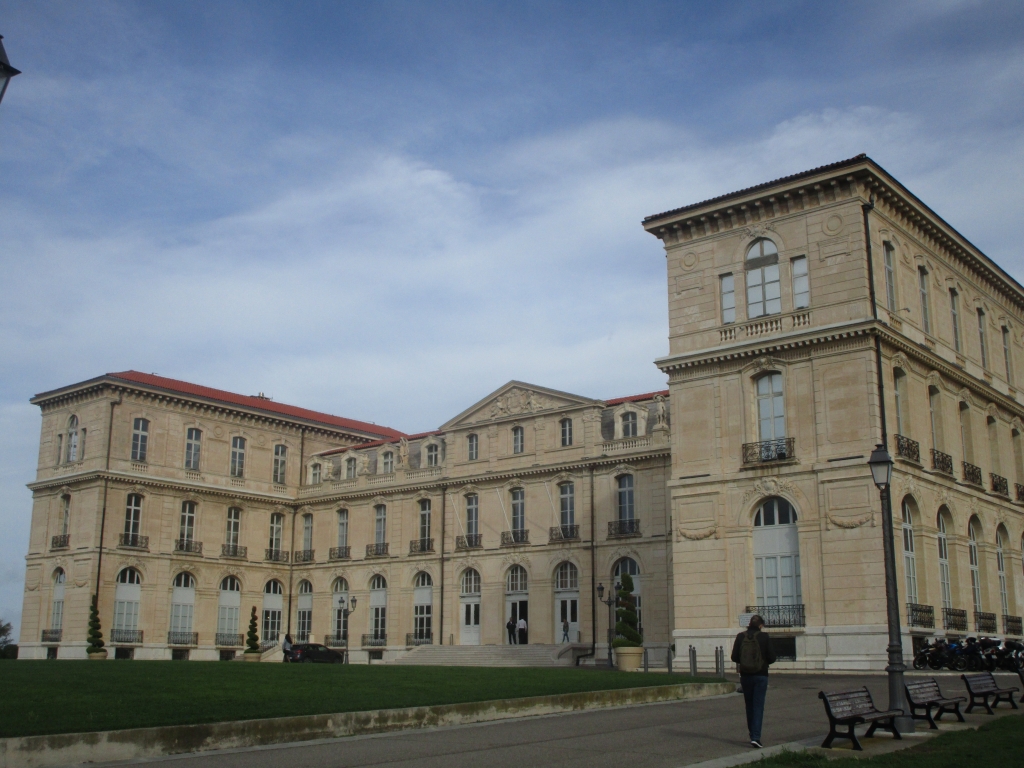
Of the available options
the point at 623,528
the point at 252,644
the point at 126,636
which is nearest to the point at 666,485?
the point at 623,528

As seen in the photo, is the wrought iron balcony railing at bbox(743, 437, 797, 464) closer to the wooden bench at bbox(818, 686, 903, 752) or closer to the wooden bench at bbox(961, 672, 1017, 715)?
the wooden bench at bbox(961, 672, 1017, 715)

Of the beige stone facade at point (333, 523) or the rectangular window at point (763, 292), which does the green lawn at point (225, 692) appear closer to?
the rectangular window at point (763, 292)

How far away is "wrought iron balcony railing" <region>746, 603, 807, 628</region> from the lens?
31031 mm

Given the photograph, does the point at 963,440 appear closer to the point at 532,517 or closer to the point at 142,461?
the point at 532,517

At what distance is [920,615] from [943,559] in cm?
349

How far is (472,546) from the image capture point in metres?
49.7

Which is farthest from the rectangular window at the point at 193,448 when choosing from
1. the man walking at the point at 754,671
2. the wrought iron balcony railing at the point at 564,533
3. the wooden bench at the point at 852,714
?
the wooden bench at the point at 852,714

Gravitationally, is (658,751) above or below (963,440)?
below

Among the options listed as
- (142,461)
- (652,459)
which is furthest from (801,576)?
(142,461)

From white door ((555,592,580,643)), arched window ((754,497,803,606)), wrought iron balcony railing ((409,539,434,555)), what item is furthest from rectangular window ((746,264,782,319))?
wrought iron balcony railing ((409,539,434,555))

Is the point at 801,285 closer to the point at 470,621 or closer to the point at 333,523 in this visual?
the point at 470,621

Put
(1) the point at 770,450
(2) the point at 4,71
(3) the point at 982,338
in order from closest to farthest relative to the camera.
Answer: (2) the point at 4,71 → (1) the point at 770,450 → (3) the point at 982,338

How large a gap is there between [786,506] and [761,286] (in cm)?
716

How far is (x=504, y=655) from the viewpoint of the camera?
43.1 meters
